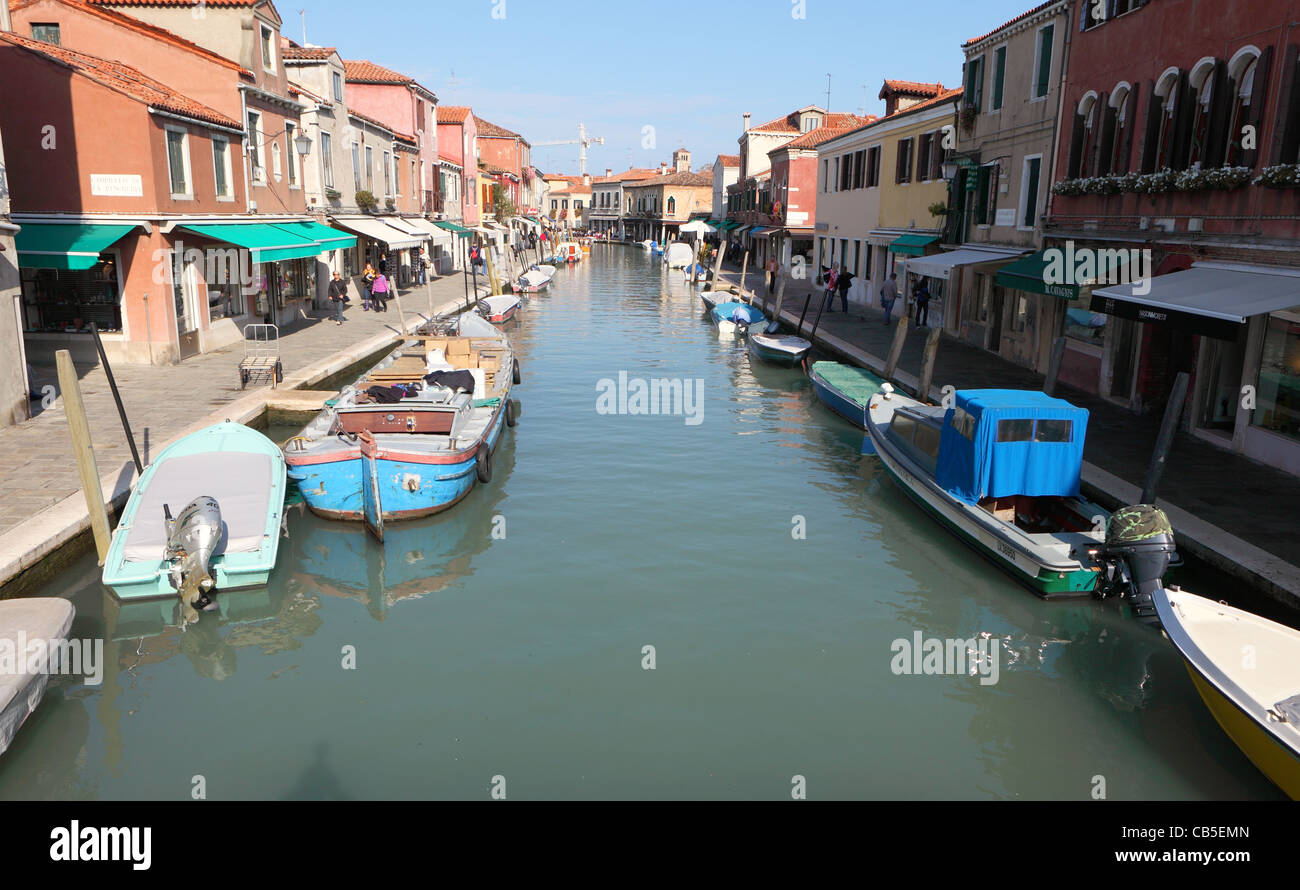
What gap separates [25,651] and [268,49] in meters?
21.1

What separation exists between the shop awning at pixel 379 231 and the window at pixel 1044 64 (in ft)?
63.2

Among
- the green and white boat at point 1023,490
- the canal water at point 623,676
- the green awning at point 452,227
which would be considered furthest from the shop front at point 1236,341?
the green awning at point 452,227

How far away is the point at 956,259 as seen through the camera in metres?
22.2

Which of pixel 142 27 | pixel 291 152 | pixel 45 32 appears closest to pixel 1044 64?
pixel 291 152

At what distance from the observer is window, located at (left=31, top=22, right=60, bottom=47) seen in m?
20.0

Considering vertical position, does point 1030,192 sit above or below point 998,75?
below

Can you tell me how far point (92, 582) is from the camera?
32.7 ft

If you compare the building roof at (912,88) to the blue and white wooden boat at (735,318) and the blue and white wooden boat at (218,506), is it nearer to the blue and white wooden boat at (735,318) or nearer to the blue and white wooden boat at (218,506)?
the blue and white wooden boat at (735,318)

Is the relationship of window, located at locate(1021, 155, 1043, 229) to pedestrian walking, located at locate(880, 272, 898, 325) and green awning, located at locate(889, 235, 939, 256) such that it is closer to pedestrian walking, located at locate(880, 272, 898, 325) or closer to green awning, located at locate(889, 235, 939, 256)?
green awning, located at locate(889, 235, 939, 256)

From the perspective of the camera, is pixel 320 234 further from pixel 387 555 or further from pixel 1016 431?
pixel 1016 431

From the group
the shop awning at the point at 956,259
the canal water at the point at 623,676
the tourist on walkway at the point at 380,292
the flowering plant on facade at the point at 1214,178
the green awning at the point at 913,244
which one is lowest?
the canal water at the point at 623,676

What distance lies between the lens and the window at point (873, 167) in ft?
105
